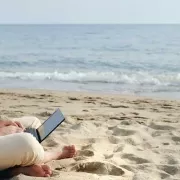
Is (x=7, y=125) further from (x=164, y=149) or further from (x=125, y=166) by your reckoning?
(x=164, y=149)

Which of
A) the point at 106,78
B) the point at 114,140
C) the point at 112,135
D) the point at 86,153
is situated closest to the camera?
the point at 86,153

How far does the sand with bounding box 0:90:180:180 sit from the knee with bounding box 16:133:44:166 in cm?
13

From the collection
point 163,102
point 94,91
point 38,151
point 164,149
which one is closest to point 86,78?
point 94,91

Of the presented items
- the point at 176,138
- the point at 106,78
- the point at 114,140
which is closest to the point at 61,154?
the point at 114,140

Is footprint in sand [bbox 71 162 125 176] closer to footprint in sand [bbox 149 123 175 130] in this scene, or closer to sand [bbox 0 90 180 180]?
sand [bbox 0 90 180 180]

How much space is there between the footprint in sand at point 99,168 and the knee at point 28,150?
444 mm

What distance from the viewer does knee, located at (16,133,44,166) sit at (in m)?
2.85

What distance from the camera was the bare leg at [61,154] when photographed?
3.36 metres

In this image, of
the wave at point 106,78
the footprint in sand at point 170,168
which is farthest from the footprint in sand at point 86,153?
the wave at point 106,78

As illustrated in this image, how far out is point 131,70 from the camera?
571 inches

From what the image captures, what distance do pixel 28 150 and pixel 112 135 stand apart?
5.81ft

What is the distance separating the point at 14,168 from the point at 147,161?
1198mm

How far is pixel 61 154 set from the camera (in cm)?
350

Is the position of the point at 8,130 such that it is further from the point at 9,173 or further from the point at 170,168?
the point at 170,168
